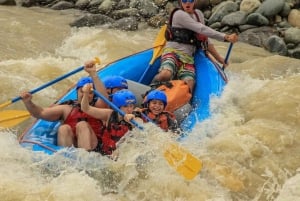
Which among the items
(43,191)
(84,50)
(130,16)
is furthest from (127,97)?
(130,16)

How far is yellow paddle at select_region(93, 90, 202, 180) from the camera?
13.4 ft

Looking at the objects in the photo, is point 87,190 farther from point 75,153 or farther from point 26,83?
point 26,83

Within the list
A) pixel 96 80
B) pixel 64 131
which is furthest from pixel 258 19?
pixel 64 131

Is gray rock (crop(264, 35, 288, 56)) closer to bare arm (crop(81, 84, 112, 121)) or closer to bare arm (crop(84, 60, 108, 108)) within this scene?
bare arm (crop(84, 60, 108, 108))

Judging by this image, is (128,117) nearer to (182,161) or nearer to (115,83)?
(182,161)

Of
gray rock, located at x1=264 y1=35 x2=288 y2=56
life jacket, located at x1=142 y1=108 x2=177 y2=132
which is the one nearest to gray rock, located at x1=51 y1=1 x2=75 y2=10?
gray rock, located at x1=264 y1=35 x2=288 y2=56

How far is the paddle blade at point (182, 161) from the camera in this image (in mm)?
4082

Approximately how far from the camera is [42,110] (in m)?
4.59

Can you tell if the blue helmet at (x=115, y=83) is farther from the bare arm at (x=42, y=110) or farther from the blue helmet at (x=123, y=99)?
the bare arm at (x=42, y=110)

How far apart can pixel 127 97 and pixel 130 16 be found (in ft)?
22.7

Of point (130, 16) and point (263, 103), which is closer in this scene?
Result: point (263, 103)

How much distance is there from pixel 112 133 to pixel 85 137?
0.22m

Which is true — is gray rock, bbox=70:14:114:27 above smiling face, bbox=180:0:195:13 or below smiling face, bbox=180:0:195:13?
below

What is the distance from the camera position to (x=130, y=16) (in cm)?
1127
